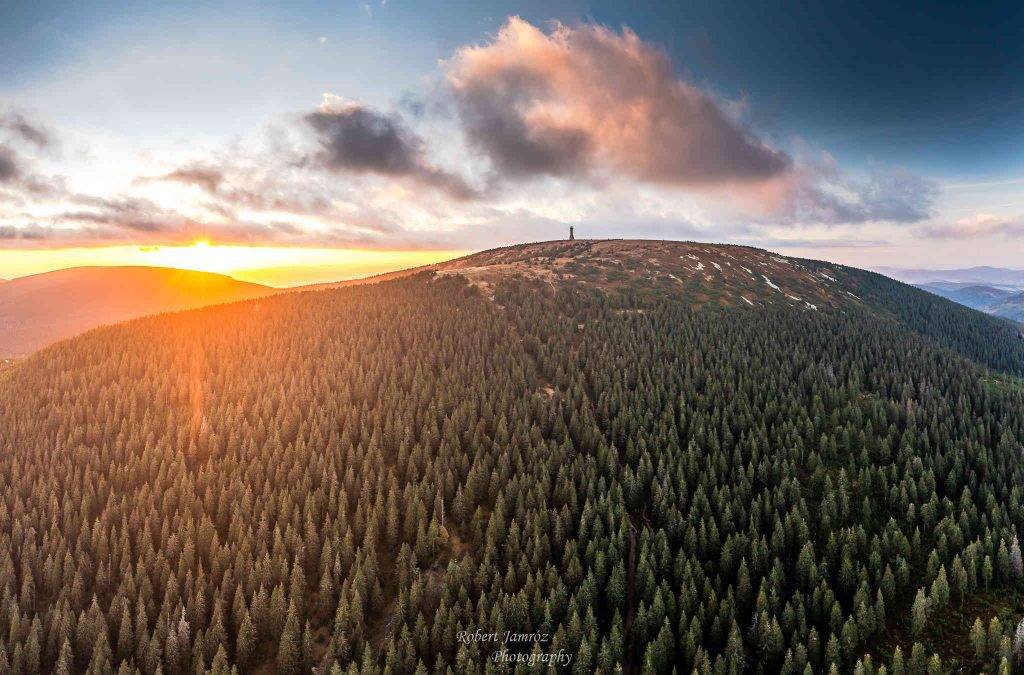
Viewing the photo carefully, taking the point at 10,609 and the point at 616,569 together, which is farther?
the point at 616,569

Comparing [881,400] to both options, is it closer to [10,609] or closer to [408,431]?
[408,431]

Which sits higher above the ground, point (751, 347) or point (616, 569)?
point (751, 347)

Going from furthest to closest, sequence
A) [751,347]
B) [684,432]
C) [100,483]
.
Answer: [751,347]
[684,432]
[100,483]

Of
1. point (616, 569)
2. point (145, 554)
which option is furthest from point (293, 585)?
point (616, 569)

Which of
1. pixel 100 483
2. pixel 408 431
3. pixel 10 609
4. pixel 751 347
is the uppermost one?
pixel 751 347

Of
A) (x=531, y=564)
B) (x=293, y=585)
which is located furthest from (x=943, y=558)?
(x=293, y=585)

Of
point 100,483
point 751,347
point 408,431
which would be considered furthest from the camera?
point 751,347
